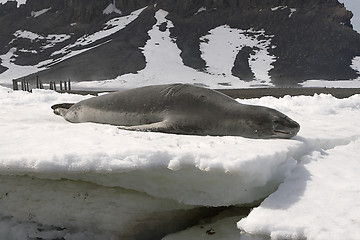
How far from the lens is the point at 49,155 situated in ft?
9.20

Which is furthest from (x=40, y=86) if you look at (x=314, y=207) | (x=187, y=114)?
(x=314, y=207)

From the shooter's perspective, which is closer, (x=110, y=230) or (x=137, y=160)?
(x=137, y=160)

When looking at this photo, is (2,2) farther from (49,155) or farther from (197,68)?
(49,155)

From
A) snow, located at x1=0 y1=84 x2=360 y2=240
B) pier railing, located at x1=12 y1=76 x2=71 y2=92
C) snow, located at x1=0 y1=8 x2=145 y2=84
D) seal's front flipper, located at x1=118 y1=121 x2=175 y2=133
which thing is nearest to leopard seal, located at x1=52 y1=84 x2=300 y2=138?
seal's front flipper, located at x1=118 y1=121 x2=175 y2=133

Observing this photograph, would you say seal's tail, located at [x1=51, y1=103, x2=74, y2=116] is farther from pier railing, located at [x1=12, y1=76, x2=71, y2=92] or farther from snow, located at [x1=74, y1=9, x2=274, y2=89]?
snow, located at [x1=74, y1=9, x2=274, y2=89]

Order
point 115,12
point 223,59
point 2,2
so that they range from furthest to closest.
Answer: point 2,2 < point 115,12 < point 223,59

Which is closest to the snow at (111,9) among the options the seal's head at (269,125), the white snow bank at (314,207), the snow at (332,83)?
the snow at (332,83)

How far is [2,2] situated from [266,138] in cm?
9215

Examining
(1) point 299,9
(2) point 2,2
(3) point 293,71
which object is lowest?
(3) point 293,71

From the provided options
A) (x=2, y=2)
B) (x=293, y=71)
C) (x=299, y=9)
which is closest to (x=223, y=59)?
(x=293, y=71)

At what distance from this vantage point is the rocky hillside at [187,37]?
174 feet

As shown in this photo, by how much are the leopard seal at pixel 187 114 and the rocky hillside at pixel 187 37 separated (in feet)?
141

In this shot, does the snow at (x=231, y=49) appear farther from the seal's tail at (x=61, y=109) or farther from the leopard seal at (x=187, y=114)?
the leopard seal at (x=187, y=114)

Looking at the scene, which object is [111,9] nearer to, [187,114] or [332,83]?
[332,83]
